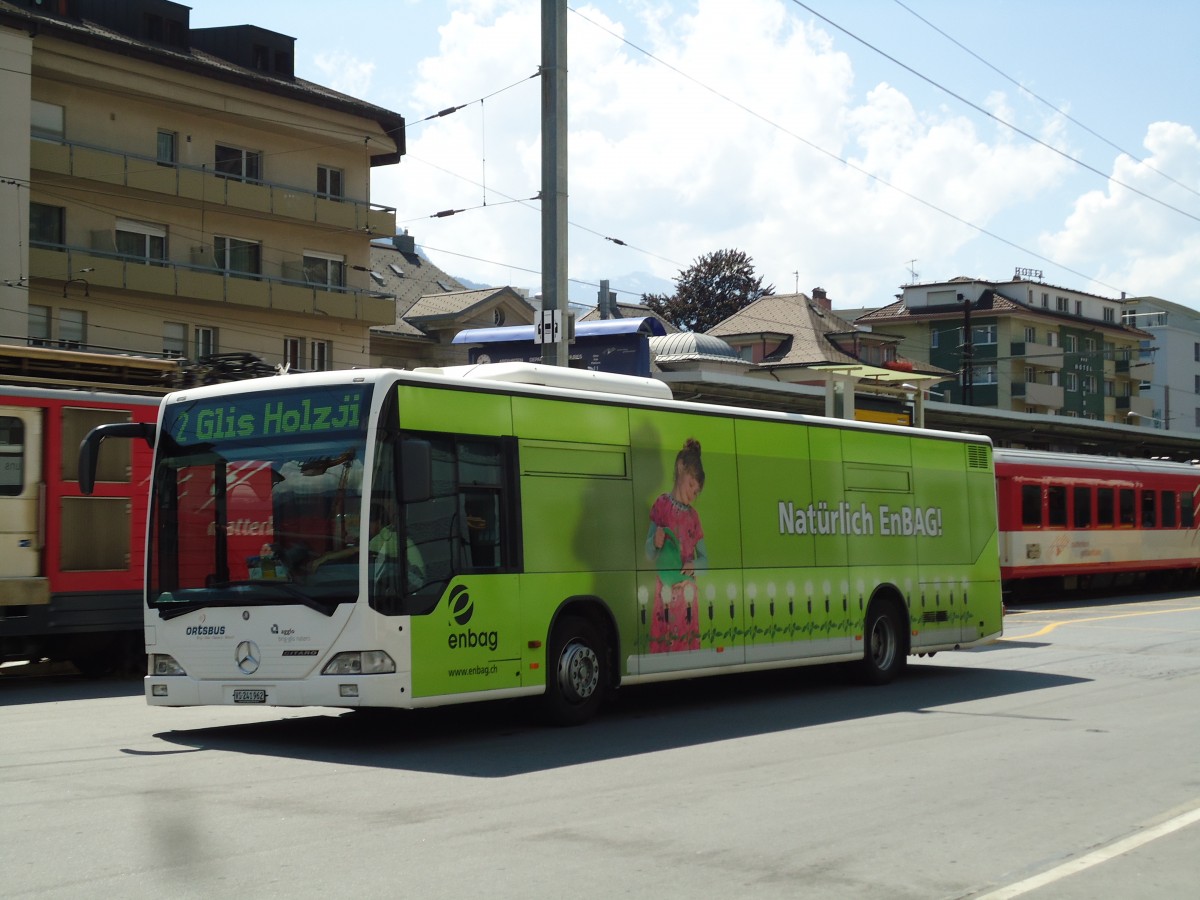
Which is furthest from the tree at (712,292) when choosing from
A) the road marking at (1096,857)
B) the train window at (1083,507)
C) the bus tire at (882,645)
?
the road marking at (1096,857)

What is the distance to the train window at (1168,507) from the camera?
41.1 meters

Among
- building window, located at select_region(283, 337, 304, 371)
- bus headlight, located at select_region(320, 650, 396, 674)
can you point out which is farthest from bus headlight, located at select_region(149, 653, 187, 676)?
building window, located at select_region(283, 337, 304, 371)

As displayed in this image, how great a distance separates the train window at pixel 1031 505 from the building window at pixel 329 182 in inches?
857

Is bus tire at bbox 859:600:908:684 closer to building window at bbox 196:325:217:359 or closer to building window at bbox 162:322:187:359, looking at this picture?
building window at bbox 162:322:187:359

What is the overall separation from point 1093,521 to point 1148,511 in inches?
150

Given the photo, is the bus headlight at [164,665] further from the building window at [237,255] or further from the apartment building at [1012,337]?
the apartment building at [1012,337]

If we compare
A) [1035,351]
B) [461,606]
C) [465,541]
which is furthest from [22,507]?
[1035,351]

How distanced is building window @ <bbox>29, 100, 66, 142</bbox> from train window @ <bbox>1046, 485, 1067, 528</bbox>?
25.4 m

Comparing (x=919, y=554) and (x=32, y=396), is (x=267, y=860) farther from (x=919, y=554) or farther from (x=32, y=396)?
(x=919, y=554)

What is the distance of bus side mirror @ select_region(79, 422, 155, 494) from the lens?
1242 cm

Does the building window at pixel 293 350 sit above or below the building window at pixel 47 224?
below

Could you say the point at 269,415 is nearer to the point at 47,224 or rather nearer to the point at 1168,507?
the point at 47,224

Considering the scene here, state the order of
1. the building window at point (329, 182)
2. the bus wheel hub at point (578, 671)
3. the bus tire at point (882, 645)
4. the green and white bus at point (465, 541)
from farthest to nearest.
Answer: the building window at point (329, 182), the bus tire at point (882, 645), the bus wheel hub at point (578, 671), the green and white bus at point (465, 541)

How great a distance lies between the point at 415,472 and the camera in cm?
1137
